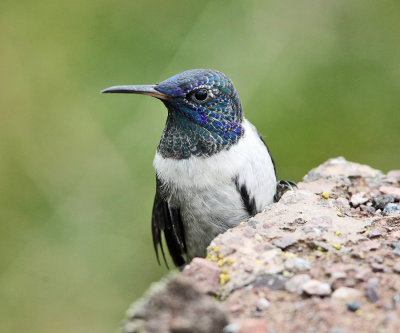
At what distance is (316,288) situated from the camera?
276 cm

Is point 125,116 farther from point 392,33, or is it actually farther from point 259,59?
point 392,33

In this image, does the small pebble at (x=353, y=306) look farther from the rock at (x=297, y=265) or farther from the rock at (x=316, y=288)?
the rock at (x=297, y=265)

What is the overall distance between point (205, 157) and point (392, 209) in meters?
1.24

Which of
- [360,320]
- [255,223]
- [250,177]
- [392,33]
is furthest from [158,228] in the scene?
[392,33]

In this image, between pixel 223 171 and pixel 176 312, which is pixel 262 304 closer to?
pixel 176 312

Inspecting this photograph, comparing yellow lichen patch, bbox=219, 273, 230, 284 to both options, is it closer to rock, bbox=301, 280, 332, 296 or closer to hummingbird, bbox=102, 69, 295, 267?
rock, bbox=301, 280, 332, 296

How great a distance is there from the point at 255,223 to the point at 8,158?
4247 mm

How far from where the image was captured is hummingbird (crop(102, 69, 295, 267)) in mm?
4367

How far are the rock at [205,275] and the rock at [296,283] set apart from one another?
0.32 meters

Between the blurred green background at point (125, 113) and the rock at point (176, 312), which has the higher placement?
the blurred green background at point (125, 113)

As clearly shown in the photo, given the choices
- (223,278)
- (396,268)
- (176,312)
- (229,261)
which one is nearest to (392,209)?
(396,268)

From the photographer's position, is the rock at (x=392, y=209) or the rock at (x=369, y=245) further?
the rock at (x=392, y=209)

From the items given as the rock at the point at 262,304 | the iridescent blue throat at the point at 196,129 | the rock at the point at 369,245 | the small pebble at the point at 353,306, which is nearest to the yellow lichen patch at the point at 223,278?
the rock at the point at 262,304

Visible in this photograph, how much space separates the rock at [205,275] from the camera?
291 centimetres
